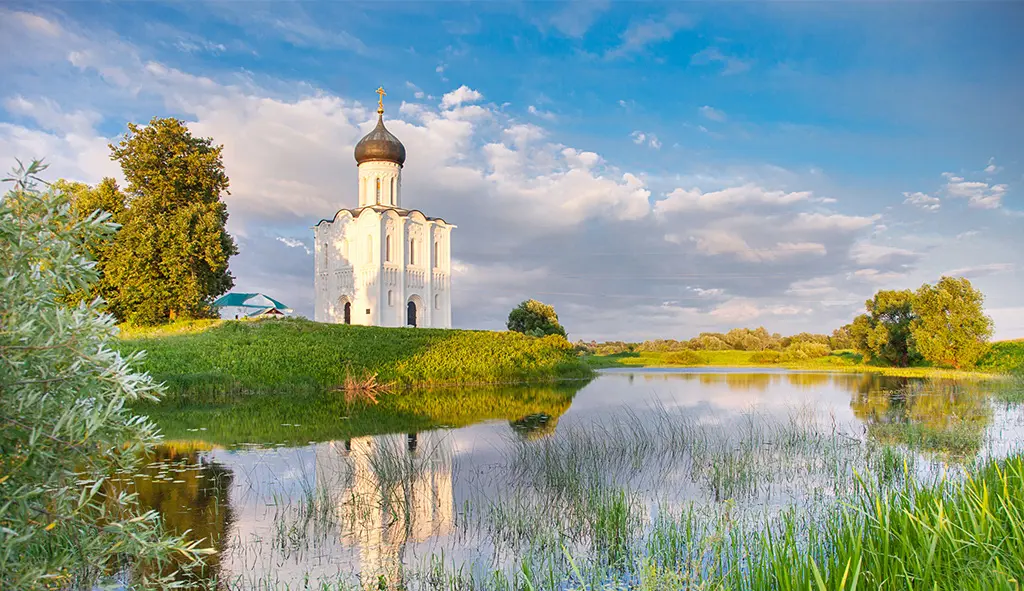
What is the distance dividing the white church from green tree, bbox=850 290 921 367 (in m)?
29.2

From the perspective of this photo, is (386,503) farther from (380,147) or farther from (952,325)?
(380,147)

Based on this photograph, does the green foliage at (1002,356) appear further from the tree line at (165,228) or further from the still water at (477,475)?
the tree line at (165,228)

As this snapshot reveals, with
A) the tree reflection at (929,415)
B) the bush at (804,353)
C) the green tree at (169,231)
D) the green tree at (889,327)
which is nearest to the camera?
the tree reflection at (929,415)

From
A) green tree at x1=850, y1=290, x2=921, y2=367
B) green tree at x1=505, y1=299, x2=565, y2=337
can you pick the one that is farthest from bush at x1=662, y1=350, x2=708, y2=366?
green tree at x1=850, y1=290, x2=921, y2=367

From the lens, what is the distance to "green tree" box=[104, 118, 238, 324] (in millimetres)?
31312

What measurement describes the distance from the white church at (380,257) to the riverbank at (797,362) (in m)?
13.5

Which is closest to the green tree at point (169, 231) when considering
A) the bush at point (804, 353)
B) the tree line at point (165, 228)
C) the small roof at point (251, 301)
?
the tree line at point (165, 228)

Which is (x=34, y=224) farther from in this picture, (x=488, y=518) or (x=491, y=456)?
Result: (x=491, y=456)

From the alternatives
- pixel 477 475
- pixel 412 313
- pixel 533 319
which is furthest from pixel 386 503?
pixel 533 319

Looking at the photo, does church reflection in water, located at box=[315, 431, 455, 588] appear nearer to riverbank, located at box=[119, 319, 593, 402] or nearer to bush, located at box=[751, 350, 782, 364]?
riverbank, located at box=[119, 319, 593, 402]

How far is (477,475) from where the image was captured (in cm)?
897

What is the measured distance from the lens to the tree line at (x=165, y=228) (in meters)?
31.3

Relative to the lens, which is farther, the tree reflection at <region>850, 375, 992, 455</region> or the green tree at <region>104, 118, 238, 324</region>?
the green tree at <region>104, 118, 238, 324</region>

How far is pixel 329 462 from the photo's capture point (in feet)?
34.0
